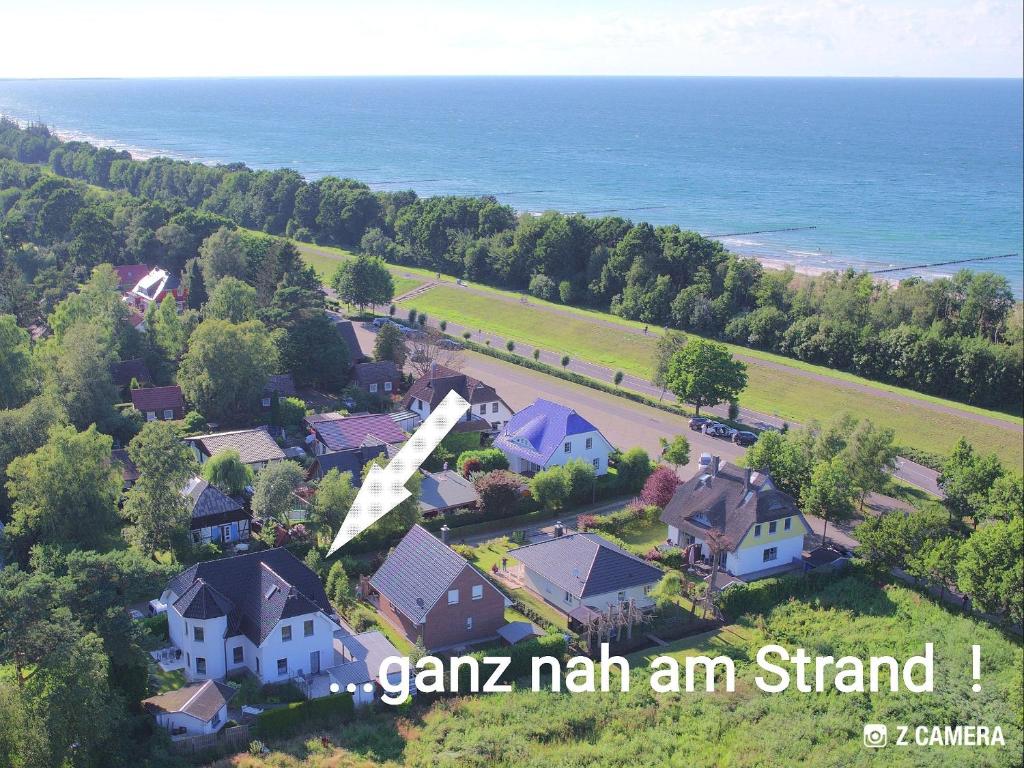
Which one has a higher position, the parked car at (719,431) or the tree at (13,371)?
the tree at (13,371)

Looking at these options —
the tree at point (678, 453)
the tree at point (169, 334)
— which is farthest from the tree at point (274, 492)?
the tree at point (169, 334)

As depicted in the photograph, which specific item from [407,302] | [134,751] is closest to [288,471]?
[134,751]

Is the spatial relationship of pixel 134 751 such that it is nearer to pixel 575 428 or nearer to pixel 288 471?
pixel 288 471

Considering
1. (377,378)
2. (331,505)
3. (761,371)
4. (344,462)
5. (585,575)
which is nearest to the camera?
(585,575)

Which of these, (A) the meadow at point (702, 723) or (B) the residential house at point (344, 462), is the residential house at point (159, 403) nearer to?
(B) the residential house at point (344, 462)

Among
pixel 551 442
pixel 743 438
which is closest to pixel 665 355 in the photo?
pixel 743 438

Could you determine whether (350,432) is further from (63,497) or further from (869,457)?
(869,457)
